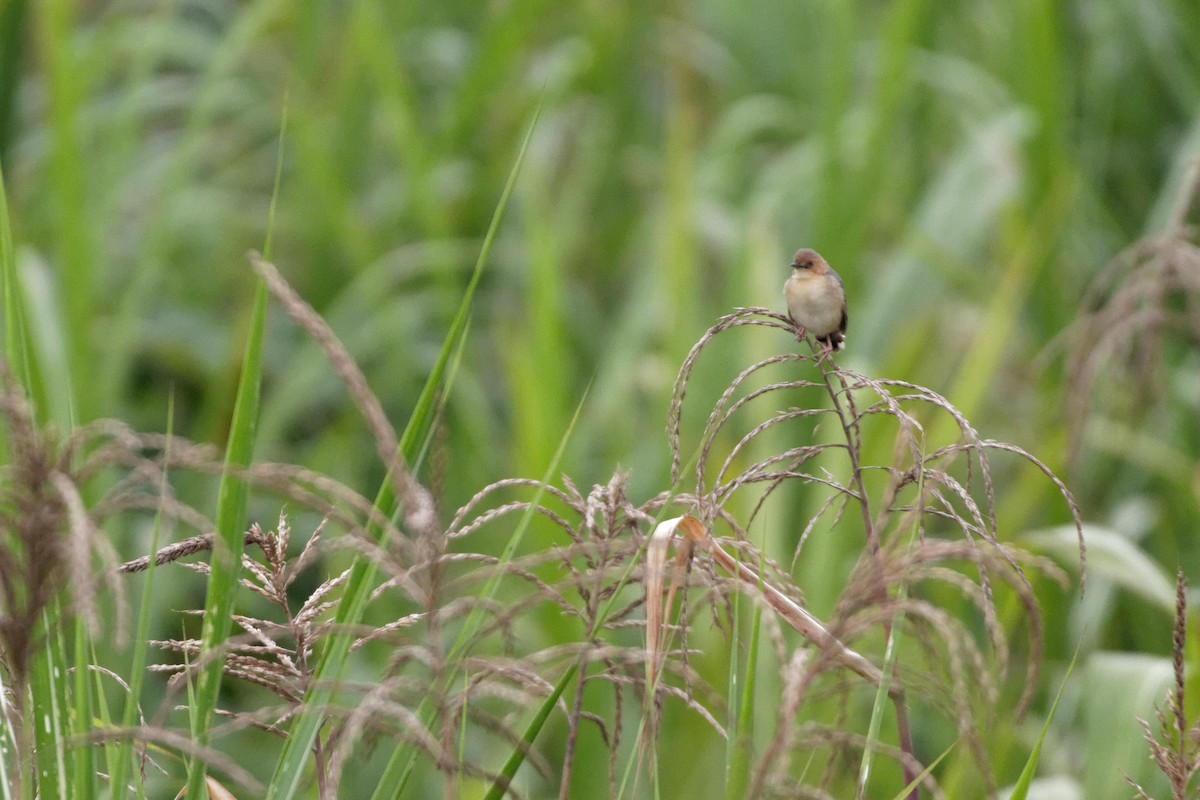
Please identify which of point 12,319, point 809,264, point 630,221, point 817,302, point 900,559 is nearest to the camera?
point 900,559

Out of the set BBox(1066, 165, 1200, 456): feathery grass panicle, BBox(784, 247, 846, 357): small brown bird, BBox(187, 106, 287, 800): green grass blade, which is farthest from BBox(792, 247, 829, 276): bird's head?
BBox(187, 106, 287, 800): green grass blade

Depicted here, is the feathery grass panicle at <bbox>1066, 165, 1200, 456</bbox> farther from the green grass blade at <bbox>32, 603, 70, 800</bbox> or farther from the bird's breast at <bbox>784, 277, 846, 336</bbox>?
the green grass blade at <bbox>32, 603, 70, 800</bbox>

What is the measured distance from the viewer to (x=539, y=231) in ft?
9.86

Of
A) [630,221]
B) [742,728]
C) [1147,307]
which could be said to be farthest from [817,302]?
[630,221]

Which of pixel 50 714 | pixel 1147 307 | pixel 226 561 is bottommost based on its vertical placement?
pixel 50 714

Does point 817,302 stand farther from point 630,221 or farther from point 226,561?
point 630,221

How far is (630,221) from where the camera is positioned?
4555mm

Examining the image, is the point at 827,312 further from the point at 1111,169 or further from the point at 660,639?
the point at 1111,169

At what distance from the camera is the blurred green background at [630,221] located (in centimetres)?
290

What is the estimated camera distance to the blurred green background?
2.90 m

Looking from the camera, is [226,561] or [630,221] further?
[630,221]

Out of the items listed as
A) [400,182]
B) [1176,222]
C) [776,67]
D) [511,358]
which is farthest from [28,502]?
[776,67]

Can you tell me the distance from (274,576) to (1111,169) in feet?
11.6

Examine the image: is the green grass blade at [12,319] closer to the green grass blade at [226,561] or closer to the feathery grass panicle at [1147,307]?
the green grass blade at [226,561]
